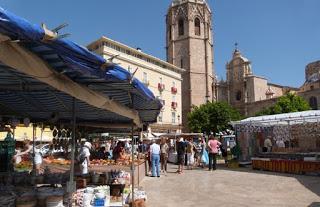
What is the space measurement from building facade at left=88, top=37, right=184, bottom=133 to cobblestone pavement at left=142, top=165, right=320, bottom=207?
37340 millimetres

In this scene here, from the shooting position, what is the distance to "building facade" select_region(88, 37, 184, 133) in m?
51.8

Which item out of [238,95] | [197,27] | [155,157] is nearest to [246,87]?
[238,95]

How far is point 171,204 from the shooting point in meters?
9.38

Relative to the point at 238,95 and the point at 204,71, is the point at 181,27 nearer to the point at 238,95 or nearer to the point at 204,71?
the point at 204,71

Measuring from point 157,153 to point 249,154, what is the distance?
328 inches

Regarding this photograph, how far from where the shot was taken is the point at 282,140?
20.6 metres

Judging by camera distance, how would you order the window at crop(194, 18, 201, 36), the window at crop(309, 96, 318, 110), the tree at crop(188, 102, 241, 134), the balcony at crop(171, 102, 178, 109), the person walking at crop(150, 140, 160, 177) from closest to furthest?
the person walking at crop(150, 140, 160, 177) → the tree at crop(188, 102, 241, 134) → the balcony at crop(171, 102, 178, 109) → the window at crop(309, 96, 318, 110) → the window at crop(194, 18, 201, 36)

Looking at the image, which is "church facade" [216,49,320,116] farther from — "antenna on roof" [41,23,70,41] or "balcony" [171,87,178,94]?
"antenna on roof" [41,23,70,41]

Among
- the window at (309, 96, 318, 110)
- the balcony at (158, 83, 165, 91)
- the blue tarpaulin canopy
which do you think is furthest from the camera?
the window at (309, 96, 318, 110)

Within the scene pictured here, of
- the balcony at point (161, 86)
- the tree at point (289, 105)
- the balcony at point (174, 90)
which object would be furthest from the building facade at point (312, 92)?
the balcony at point (161, 86)

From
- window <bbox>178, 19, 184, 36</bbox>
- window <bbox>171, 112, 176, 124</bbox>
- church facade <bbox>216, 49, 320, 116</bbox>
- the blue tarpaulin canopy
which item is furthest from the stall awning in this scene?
window <bbox>178, 19, 184, 36</bbox>

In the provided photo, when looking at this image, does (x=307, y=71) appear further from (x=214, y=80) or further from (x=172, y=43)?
(x=172, y=43)

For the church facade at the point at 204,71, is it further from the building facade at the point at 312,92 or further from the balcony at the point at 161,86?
the balcony at the point at 161,86

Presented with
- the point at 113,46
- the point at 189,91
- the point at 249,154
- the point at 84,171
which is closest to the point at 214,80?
the point at 189,91
